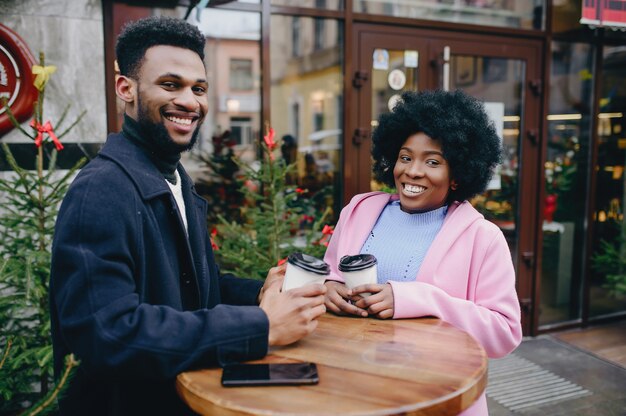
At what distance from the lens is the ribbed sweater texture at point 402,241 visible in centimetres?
207

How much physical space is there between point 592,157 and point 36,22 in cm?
511

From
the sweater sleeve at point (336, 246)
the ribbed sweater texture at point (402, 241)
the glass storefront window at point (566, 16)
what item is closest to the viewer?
the ribbed sweater texture at point (402, 241)

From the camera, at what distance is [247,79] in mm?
7352

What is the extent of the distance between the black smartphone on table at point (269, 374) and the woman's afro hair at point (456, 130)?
1.13m

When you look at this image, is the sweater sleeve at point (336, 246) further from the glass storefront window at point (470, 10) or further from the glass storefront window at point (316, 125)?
the glass storefront window at point (470, 10)

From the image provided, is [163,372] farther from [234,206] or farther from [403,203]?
[234,206]

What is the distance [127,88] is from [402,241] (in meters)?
1.19

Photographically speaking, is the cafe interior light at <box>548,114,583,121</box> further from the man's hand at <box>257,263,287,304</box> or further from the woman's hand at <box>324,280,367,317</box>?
the man's hand at <box>257,263,287,304</box>

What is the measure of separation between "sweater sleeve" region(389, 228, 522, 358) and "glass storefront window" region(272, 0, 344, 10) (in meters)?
3.11

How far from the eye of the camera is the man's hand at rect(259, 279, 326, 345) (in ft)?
4.79

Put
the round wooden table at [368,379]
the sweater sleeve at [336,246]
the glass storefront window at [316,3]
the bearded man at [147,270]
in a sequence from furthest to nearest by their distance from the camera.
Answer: the glass storefront window at [316,3] → the sweater sleeve at [336,246] → the bearded man at [147,270] → the round wooden table at [368,379]

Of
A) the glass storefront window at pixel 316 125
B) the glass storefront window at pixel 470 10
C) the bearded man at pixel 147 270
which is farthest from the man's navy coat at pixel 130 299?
the glass storefront window at pixel 470 10

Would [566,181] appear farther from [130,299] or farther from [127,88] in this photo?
[130,299]

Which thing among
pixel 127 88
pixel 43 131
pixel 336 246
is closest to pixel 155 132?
pixel 127 88
